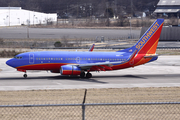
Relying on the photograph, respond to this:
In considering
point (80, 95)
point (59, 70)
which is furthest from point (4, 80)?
point (80, 95)

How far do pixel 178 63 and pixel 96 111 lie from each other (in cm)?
3811

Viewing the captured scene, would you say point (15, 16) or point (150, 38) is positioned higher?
point (15, 16)

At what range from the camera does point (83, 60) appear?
36.0 metres

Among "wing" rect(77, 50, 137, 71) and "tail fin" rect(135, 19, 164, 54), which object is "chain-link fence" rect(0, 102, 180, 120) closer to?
"wing" rect(77, 50, 137, 71)

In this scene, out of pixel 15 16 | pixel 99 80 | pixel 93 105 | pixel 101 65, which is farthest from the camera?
pixel 15 16

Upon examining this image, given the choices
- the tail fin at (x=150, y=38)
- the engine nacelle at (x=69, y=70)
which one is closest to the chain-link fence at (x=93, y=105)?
the engine nacelle at (x=69, y=70)

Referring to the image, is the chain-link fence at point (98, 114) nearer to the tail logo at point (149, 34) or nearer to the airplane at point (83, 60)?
the airplane at point (83, 60)

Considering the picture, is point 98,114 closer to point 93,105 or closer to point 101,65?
point 93,105

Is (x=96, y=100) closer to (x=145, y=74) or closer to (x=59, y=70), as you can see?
(x=59, y=70)

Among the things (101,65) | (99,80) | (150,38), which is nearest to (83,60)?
(101,65)

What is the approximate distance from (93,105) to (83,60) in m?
24.8

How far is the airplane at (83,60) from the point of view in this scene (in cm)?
3475

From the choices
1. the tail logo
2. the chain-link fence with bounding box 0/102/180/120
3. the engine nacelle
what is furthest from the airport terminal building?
the chain-link fence with bounding box 0/102/180/120

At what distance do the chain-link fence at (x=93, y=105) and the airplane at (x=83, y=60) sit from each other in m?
8.49
